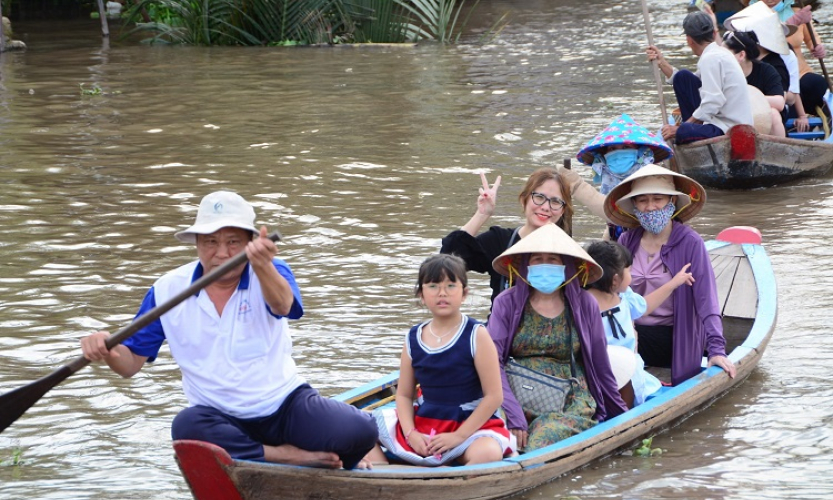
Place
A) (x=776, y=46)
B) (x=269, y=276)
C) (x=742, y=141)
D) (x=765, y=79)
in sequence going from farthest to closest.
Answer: (x=776, y=46) → (x=765, y=79) → (x=742, y=141) → (x=269, y=276)

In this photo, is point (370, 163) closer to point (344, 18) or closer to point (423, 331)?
point (423, 331)

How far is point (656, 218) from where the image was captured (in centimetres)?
582

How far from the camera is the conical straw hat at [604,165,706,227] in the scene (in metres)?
5.82

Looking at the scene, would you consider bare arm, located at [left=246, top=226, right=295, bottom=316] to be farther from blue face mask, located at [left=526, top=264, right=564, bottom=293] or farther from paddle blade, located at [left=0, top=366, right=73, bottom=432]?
blue face mask, located at [left=526, top=264, right=564, bottom=293]

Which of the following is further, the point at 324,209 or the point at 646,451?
the point at 324,209

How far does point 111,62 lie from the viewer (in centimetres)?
1855

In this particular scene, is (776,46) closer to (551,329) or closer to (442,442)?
(551,329)

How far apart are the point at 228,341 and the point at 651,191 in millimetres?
2373

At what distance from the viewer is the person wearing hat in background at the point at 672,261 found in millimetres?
5789

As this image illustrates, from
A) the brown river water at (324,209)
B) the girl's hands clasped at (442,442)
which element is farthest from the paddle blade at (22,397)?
the girl's hands clasped at (442,442)

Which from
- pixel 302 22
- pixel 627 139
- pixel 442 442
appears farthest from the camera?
pixel 302 22

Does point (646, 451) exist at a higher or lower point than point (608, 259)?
lower

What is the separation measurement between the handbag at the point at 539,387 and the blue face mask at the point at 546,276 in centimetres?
16

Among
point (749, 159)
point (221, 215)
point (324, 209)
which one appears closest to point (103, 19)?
point (324, 209)
